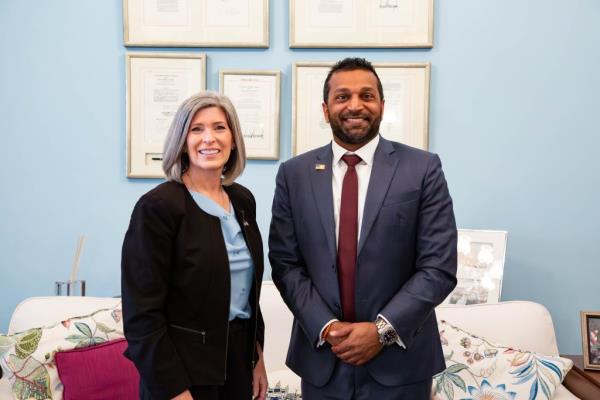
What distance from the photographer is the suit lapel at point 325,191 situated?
1482mm

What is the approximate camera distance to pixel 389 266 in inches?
57.5

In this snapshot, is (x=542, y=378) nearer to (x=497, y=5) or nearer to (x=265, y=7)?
(x=497, y=5)

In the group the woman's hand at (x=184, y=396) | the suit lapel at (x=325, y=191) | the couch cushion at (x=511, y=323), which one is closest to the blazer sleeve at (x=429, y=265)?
the suit lapel at (x=325, y=191)

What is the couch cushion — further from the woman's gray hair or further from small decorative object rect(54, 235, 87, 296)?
small decorative object rect(54, 235, 87, 296)

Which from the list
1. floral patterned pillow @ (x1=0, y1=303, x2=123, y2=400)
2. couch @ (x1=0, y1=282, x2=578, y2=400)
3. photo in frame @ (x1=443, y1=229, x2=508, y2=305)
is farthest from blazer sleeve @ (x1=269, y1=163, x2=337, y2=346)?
photo in frame @ (x1=443, y1=229, x2=508, y2=305)

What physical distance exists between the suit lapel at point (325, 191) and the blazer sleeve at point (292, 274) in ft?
0.36

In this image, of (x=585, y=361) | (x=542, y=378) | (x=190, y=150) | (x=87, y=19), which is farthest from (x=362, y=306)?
(x=87, y=19)

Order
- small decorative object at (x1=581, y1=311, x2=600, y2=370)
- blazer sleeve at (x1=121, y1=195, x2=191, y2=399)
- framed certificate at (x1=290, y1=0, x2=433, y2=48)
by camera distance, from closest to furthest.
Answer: blazer sleeve at (x1=121, y1=195, x2=191, y2=399) < small decorative object at (x1=581, y1=311, x2=600, y2=370) < framed certificate at (x1=290, y1=0, x2=433, y2=48)

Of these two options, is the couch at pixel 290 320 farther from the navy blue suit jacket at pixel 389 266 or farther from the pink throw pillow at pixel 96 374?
the navy blue suit jacket at pixel 389 266

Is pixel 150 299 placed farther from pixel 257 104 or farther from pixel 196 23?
pixel 196 23

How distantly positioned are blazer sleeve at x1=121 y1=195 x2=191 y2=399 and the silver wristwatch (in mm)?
517

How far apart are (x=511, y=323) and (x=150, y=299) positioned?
5.36 ft

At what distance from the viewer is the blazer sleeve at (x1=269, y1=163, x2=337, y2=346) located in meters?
1.44

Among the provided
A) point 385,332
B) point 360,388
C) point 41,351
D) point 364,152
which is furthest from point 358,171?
point 41,351
